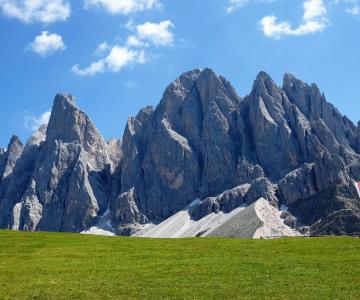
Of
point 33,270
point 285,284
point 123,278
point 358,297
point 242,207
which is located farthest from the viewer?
point 242,207

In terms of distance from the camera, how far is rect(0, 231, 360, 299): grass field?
2491 centimetres

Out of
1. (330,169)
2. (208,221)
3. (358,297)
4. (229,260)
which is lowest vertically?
(358,297)

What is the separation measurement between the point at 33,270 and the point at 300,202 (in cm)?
17292

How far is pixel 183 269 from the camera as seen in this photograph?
30203mm

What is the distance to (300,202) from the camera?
195 meters

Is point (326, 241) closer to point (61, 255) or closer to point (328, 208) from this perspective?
point (61, 255)

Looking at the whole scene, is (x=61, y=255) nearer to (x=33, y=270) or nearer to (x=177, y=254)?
(x=33, y=270)

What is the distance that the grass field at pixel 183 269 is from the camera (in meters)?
24.9

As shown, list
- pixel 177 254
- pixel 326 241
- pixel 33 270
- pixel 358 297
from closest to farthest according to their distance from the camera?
1. pixel 358 297
2. pixel 33 270
3. pixel 177 254
4. pixel 326 241

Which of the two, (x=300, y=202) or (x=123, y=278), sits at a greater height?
(x=300, y=202)

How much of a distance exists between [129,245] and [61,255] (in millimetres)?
6439

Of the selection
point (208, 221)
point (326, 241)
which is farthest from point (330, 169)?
point (326, 241)

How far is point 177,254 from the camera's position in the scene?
36031 mm

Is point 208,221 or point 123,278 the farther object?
point 208,221
